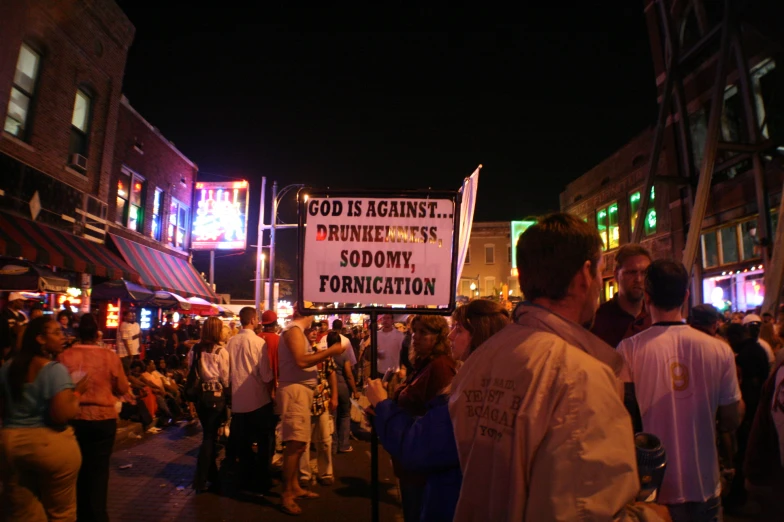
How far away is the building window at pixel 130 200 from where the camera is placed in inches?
688

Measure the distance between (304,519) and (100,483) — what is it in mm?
2109

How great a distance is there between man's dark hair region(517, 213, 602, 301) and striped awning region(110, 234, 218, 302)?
17.2 metres

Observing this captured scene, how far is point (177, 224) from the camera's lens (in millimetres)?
22344

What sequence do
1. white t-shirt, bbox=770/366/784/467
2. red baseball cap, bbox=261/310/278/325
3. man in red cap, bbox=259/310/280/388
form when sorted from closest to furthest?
white t-shirt, bbox=770/366/784/467 → man in red cap, bbox=259/310/280/388 → red baseball cap, bbox=261/310/278/325

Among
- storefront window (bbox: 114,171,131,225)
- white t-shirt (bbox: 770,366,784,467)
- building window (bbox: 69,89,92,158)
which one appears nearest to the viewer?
white t-shirt (bbox: 770,366,784,467)

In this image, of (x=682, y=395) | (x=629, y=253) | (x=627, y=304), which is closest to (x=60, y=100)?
(x=629, y=253)

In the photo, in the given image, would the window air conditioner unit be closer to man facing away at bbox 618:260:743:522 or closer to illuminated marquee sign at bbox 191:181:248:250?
illuminated marquee sign at bbox 191:181:248:250

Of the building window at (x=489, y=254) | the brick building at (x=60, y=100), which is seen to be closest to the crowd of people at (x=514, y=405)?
the brick building at (x=60, y=100)

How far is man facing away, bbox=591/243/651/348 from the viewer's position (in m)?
3.50

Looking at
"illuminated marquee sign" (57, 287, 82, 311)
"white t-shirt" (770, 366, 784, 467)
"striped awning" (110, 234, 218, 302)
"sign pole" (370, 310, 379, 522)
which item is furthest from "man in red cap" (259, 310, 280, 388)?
"striped awning" (110, 234, 218, 302)

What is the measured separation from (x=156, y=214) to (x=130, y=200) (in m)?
2.23

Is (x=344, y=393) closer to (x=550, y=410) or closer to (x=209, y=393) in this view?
(x=209, y=393)

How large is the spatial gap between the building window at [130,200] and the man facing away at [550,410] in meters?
18.2

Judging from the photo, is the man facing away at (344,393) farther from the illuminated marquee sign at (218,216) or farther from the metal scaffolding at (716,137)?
the illuminated marquee sign at (218,216)
